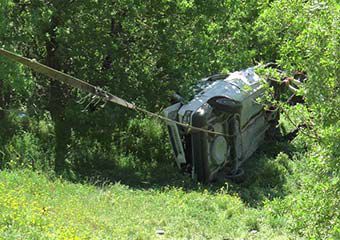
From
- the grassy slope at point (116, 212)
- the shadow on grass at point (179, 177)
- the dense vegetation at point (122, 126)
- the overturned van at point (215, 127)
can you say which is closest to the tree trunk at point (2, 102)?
the dense vegetation at point (122, 126)

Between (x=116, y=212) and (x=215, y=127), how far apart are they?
3.96 m

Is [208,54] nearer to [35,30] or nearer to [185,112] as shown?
[185,112]

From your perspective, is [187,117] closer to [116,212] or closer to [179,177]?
[179,177]

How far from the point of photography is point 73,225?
6.96 m

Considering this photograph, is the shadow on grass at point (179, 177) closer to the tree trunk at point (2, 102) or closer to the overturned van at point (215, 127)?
the overturned van at point (215, 127)

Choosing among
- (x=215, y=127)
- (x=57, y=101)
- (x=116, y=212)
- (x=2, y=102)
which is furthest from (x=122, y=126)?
(x=116, y=212)

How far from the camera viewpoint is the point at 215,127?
1174 cm

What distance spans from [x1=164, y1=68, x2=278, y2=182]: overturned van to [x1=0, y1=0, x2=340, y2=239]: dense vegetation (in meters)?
0.35

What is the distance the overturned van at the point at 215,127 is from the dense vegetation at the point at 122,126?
0.35m

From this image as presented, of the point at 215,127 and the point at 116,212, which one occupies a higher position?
the point at 215,127

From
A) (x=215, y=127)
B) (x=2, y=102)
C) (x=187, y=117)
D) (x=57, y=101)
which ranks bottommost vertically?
(x=215, y=127)

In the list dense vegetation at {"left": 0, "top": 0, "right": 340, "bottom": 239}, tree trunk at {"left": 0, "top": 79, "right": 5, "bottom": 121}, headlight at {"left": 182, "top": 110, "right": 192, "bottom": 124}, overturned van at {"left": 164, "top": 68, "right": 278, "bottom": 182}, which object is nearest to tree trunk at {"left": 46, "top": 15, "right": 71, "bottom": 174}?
dense vegetation at {"left": 0, "top": 0, "right": 340, "bottom": 239}

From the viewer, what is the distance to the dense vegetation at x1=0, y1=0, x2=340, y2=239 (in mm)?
8094

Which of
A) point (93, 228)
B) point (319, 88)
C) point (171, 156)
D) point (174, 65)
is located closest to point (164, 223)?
point (93, 228)
